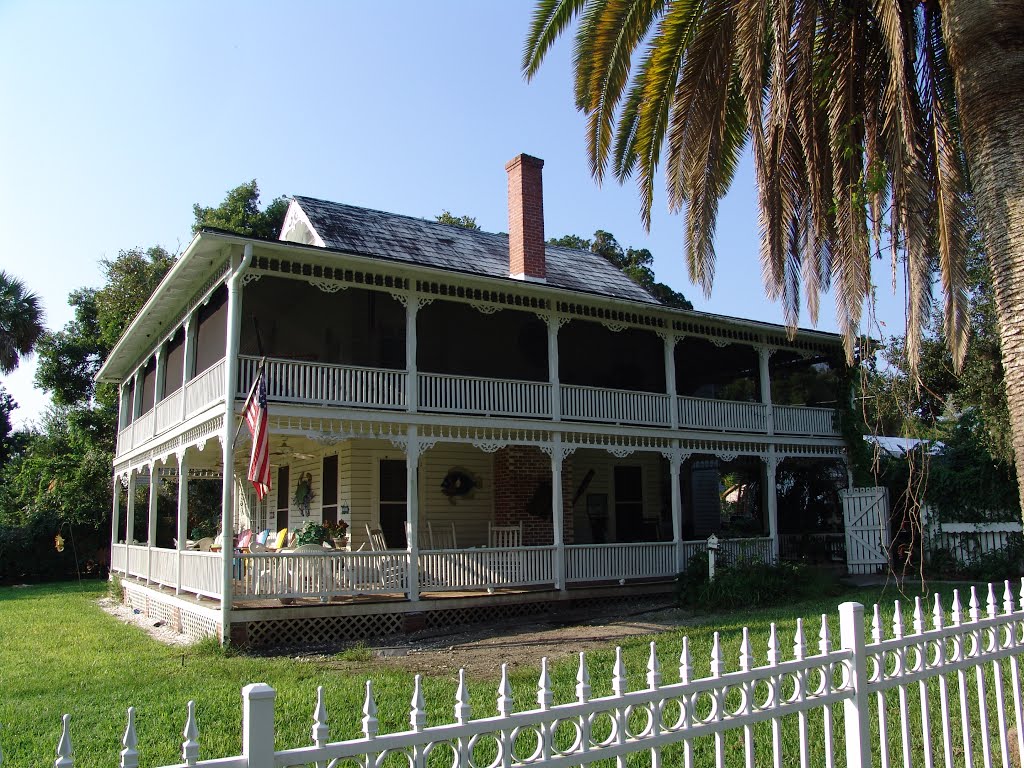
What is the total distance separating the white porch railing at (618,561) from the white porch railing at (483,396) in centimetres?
283

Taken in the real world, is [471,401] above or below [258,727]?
above

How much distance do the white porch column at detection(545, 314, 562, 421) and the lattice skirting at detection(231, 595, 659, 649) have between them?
12.4 ft

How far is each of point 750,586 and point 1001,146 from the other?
1036 centimetres

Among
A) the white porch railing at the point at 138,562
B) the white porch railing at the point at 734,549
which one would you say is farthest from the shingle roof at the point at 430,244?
the white porch railing at the point at 138,562

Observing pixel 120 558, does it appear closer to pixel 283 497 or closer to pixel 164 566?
pixel 283 497

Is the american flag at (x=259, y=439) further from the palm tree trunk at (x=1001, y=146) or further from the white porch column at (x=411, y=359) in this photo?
the palm tree trunk at (x=1001, y=146)

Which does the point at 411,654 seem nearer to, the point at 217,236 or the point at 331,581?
the point at 331,581

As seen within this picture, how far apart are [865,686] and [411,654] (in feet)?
27.6

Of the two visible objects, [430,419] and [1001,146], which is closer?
[1001,146]

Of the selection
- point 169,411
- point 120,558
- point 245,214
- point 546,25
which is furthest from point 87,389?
point 546,25

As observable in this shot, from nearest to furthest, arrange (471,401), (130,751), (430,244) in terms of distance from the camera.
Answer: (130,751) < (471,401) < (430,244)

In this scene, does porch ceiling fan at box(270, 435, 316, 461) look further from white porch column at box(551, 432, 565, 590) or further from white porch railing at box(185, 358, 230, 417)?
white porch column at box(551, 432, 565, 590)

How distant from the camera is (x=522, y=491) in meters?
18.5

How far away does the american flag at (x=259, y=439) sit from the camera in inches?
473
